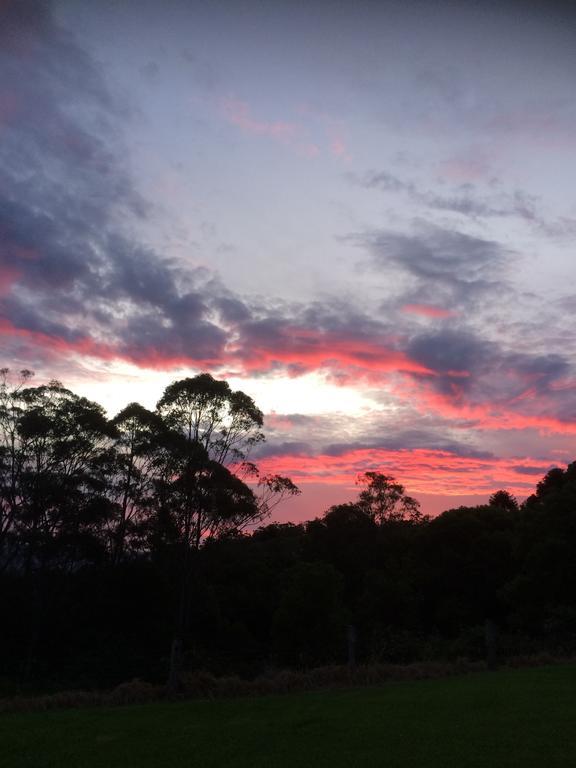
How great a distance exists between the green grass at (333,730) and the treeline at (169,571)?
827 cm

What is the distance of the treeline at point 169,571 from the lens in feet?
92.6

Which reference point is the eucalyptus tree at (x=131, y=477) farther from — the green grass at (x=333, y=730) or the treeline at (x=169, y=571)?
the green grass at (x=333, y=730)

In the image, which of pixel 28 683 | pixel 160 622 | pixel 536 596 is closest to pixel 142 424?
pixel 160 622

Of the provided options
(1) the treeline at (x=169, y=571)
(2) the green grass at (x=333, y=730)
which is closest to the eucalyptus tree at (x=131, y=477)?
(1) the treeline at (x=169, y=571)

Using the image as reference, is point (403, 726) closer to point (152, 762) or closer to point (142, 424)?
point (152, 762)

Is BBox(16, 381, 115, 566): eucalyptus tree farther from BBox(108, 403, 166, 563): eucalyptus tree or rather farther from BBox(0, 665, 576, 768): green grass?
BBox(0, 665, 576, 768): green grass

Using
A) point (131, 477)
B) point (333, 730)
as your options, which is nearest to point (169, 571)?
point (131, 477)

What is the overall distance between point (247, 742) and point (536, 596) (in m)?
22.2

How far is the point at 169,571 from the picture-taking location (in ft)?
106

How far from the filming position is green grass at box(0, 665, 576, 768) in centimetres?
906

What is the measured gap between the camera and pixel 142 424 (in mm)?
33812

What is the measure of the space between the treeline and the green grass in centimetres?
827

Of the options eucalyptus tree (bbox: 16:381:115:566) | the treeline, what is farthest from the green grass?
eucalyptus tree (bbox: 16:381:115:566)

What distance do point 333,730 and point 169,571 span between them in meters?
22.6
